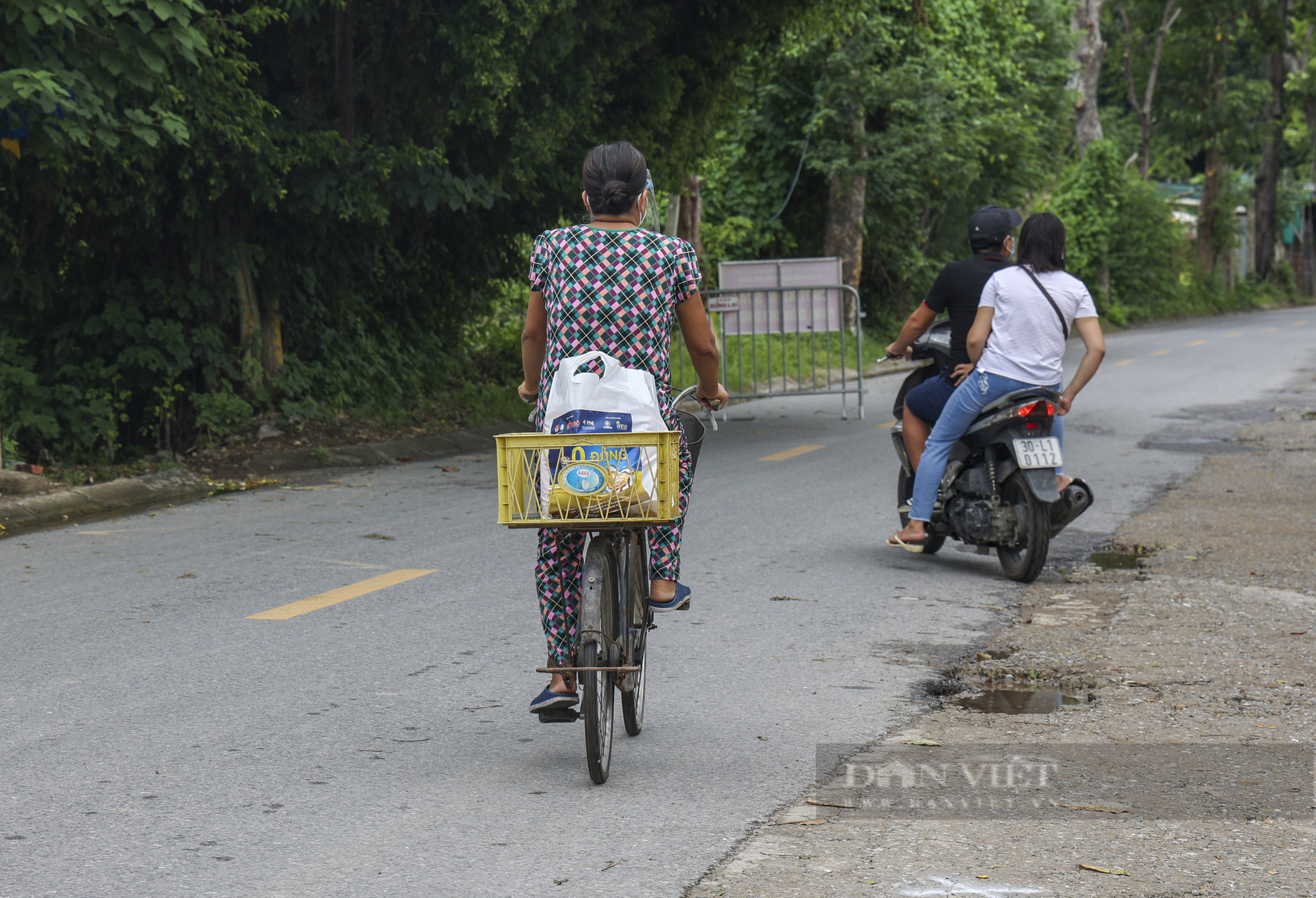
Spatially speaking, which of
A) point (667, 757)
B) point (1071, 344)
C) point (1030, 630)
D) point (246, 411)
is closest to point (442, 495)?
point (246, 411)

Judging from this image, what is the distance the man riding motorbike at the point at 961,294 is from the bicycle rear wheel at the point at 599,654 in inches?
147

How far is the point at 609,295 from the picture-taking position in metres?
4.52

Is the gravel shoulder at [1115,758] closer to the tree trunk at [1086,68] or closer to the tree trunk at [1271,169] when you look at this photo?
the tree trunk at [1086,68]

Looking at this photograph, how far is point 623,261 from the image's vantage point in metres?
4.53

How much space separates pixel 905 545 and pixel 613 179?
13.8 ft

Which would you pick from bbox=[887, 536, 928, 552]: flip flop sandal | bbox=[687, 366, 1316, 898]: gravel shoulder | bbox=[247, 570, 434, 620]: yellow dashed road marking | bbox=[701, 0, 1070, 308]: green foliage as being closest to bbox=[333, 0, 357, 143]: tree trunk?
bbox=[247, 570, 434, 620]: yellow dashed road marking

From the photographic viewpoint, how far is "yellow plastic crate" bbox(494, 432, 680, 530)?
13.9 ft


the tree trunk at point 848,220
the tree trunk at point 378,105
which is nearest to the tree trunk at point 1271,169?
the tree trunk at point 848,220

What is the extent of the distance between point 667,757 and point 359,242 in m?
9.97

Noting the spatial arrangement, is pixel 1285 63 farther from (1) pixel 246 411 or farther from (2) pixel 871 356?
(1) pixel 246 411

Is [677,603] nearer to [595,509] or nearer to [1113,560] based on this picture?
[595,509]

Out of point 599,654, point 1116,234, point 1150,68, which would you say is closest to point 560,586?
point 599,654

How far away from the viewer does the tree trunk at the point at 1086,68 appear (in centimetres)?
3991

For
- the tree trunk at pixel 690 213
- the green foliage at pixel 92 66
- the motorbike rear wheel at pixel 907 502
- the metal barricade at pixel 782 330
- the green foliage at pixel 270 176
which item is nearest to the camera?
the motorbike rear wheel at pixel 907 502
